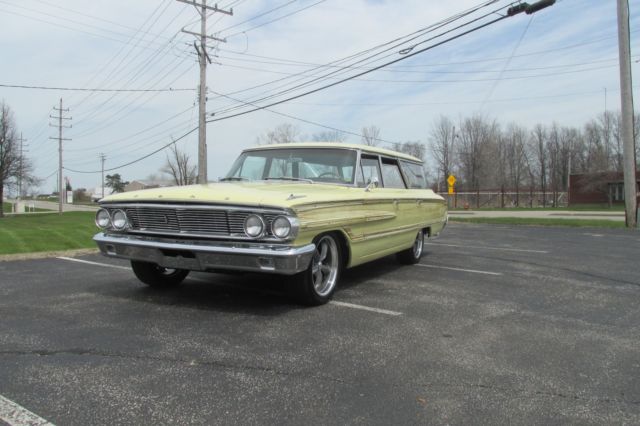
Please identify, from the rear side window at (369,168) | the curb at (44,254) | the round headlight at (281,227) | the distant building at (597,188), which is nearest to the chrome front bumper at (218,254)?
the round headlight at (281,227)

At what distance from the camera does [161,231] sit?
14.9 feet

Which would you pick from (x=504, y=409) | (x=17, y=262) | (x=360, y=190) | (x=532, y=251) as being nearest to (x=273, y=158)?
(x=360, y=190)

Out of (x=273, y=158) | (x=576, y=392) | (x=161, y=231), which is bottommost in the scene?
(x=576, y=392)

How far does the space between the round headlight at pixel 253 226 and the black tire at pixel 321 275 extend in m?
0.65

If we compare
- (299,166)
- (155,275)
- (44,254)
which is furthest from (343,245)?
(44,254)

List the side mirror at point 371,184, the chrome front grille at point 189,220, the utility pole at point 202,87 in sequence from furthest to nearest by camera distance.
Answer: the utility pole at point 202,87 → the side mirror at point 371,184 → the chrome front grille at point 189,220

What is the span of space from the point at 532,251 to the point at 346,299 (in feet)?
20.6

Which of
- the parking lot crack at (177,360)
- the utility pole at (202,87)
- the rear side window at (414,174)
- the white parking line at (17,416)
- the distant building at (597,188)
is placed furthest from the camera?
the distant building at (597,188)

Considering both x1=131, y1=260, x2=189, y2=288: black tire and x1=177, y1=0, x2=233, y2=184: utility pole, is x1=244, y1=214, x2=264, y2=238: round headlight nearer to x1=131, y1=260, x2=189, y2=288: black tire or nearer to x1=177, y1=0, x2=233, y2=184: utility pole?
x1=131, y1=260, x2=189, y2=288: black tire

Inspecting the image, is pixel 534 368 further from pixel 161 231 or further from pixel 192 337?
pixel 161 231

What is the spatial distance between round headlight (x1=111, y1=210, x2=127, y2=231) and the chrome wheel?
6.49 ft

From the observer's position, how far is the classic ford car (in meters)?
4.10

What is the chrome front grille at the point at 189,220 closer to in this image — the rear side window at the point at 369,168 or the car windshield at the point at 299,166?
the car windshield at the point at 299,166

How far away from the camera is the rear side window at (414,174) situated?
729 cm
